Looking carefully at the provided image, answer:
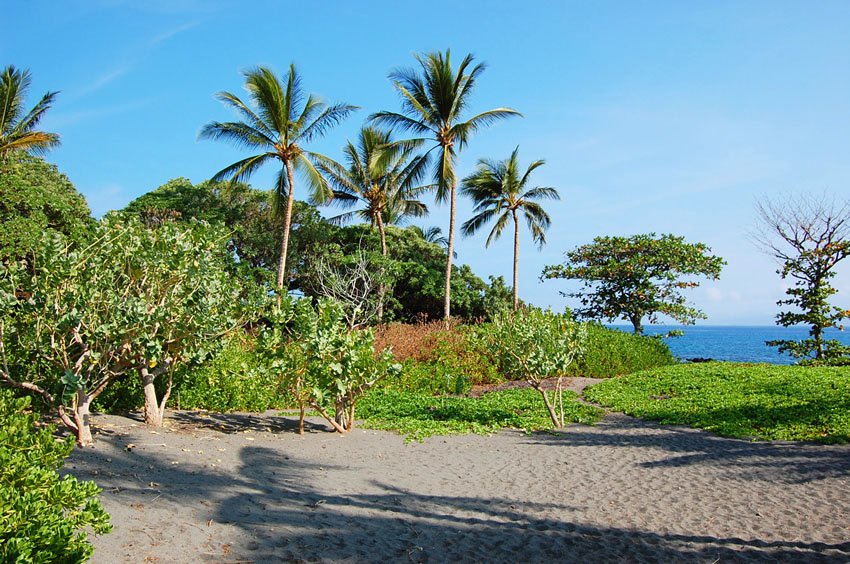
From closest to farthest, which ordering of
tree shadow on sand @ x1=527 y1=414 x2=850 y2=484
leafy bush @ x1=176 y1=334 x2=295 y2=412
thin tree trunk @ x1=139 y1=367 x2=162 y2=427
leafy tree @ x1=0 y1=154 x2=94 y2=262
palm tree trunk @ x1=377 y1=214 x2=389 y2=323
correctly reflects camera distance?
tree shadow on sand @ x1=527 y1=414 x2=850 y2=484 < thin tree trunk @ x1=139 y1=367 x2=162 y2=427 < leafy bush @ x1=176 y1=334 x2=295 y2=412 < leafy tree @ x1=0 y1=154 x2=94 y2=262 < palm tree trunk @ x1=377 y1=214 x2=389 y2=323

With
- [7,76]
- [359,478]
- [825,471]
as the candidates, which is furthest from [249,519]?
[7,76]

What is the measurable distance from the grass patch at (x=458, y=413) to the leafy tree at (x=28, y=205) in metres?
10.7

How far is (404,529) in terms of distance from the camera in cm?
488

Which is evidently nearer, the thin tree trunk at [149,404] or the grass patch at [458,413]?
the thin tree trunk at [149,404]

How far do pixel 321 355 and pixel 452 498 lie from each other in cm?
315

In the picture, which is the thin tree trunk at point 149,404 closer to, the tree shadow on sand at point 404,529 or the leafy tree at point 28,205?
the tree shadow on sand at point 404,529

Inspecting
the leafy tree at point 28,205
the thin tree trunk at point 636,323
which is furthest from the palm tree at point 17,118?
the thin tree trunk at point 636,323

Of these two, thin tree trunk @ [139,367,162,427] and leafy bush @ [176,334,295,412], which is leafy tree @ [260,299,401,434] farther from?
thin tree trunk @ [139,367,162,427]

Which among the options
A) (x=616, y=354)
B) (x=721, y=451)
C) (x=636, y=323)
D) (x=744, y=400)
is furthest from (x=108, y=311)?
(x=636, y=323)

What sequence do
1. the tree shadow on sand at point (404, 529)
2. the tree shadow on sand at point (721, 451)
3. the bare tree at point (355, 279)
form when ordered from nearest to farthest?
the tree shadow on sand at point (404, 529) < the tree shadow on sand at point (721, 451) < the bare tree at point (355, 279)

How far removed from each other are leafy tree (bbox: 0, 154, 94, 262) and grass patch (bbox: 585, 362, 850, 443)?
15905 millimetres

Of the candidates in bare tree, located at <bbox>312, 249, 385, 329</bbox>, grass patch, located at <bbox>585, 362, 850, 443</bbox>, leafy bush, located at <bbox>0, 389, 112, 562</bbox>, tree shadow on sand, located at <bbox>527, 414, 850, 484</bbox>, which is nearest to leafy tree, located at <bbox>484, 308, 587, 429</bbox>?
tree shadow on sand, located at <bbox>527, 414, 850, 484</bbox>

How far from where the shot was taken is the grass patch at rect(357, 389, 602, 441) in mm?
9935

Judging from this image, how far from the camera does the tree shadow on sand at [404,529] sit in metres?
4.39
